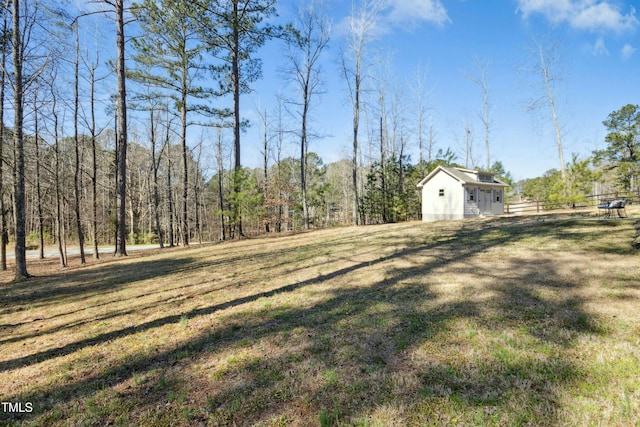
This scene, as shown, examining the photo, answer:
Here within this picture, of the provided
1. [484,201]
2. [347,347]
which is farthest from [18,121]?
[484,201]

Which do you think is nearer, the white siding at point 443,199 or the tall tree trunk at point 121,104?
the tall tree trunk at point 121,104

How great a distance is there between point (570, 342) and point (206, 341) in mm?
4452

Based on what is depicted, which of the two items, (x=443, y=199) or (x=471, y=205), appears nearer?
(x=471, y=205)

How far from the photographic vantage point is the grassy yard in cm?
242

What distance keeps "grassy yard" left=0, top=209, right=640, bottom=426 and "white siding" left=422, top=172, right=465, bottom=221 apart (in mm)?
14458

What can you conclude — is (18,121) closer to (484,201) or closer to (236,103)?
(236,103)

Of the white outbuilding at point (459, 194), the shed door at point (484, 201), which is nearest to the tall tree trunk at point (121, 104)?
the white outbuilding at point (459, 194)

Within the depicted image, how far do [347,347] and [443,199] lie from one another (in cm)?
2098

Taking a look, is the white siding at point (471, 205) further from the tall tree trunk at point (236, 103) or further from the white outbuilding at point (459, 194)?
the tall tree trunk at point (236, 103)

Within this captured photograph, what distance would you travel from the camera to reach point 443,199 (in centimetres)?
2209

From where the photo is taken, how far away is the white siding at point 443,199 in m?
21.1

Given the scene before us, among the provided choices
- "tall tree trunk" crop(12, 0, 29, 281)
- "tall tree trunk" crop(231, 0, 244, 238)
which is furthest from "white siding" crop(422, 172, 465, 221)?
"tall tree trunk" crop(12, 0, 29, 281)

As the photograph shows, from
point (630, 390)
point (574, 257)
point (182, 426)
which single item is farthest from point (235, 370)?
point (574, 257)

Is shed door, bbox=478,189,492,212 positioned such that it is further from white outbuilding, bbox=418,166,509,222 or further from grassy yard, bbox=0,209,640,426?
grassy yard, bbox=0,209,640,426
